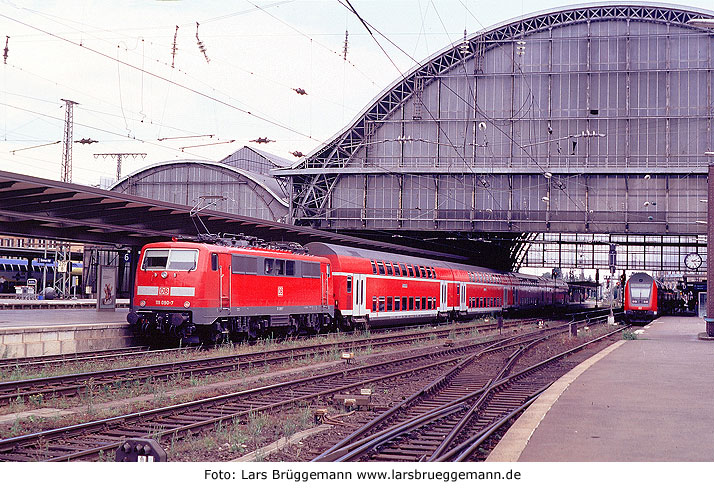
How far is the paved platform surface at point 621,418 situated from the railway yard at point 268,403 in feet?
3.17

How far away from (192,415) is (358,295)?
74.0ft

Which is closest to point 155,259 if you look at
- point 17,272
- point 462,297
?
point 462,297

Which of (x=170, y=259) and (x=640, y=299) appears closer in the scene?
(x=170, y=259)

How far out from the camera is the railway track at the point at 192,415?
38.4 feet

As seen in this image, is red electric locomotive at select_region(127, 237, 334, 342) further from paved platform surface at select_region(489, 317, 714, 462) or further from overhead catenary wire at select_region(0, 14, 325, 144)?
paved platform surface at select_region(489, 317, 714, 462)

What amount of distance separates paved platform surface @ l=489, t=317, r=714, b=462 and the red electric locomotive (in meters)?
12.3

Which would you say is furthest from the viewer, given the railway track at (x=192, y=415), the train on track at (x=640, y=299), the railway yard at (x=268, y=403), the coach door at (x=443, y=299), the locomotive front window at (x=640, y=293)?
the locomotive front window at (x=640, y=293)

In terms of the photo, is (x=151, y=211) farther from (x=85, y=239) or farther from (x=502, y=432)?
(x=502, y=432)

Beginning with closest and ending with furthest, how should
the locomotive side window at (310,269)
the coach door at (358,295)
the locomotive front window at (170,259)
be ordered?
the locomotive front window at (170,259)
the locomotive side window at (310,269)
the coach door at (358,295)

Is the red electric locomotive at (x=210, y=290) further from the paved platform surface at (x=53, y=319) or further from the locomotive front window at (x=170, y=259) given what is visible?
the paved platform surface at (x=53, y=319)

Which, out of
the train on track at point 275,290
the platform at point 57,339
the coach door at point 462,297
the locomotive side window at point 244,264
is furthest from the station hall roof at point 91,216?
the coach door at point 462,297

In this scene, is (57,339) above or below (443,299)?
below

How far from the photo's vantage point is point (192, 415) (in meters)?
14.8

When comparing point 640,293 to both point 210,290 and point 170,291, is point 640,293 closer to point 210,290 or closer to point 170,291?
point 210,290
